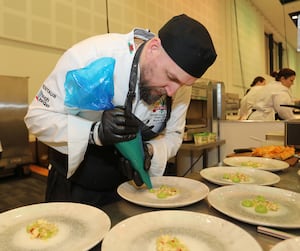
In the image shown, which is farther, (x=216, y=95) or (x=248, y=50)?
(x=248, y=50)

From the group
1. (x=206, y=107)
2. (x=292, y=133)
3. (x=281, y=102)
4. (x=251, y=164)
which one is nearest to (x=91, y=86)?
(x=251, y=164)

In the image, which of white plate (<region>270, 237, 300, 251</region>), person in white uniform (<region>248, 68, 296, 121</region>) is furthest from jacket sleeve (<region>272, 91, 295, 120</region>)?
white plate (<region>270, 237, 300, 251</region>)

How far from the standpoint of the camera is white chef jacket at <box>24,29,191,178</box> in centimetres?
86

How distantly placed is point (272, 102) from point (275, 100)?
0.05 meters

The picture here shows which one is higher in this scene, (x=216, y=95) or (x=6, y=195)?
(x=216, y=95)

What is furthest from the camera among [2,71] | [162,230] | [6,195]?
[2,71]

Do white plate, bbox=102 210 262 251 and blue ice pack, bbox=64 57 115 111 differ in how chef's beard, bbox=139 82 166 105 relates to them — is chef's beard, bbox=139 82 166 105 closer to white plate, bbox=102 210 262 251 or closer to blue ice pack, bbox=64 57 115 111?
blue ice pack, bbox=64 57 115 111

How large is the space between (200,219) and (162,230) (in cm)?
10

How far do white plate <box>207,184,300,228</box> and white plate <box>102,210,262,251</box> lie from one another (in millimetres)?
79

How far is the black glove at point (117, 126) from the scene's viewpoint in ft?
2.57

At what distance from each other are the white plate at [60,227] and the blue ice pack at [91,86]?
0.99ft

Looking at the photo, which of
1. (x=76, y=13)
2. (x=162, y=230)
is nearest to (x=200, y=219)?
(x=162, y=230)

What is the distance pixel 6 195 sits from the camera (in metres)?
1.86

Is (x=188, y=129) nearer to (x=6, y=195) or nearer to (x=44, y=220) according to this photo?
(x=6, y=195)
